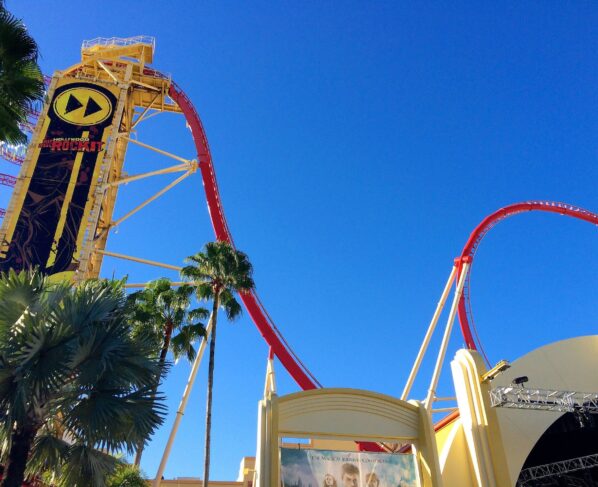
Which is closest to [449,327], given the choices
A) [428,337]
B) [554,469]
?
[428,337]

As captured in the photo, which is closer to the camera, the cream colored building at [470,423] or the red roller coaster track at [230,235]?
the cream colored building at [470,423]

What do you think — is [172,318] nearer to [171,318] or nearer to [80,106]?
[171,318]

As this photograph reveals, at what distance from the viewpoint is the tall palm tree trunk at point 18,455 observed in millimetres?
11227

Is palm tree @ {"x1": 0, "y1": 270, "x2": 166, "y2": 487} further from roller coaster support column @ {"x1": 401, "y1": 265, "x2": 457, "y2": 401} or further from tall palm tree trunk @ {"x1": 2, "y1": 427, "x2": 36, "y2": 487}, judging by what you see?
roller coaster support column @ {"x1": 401, "y1": 265, "x2": 457, "y2": 401}

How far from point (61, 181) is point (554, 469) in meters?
26.1

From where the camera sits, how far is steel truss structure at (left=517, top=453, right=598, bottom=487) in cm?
2397

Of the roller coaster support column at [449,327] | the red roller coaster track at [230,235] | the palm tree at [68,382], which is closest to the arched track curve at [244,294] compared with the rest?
the red roller coaster track at [230,235]

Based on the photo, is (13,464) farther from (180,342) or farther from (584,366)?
(584,366)

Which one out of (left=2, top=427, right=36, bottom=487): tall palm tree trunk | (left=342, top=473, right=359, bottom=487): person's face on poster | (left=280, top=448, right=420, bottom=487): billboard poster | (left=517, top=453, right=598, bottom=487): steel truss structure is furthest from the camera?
(left=517, top=453, right=598, bottom=487): steel truss structure

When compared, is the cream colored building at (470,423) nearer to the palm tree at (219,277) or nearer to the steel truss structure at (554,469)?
the steel truss structure at (554,469)

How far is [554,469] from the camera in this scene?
2494 centimetres

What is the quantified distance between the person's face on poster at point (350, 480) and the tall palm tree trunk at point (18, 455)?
879 cm

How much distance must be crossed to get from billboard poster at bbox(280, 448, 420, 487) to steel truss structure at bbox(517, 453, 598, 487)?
394 inches

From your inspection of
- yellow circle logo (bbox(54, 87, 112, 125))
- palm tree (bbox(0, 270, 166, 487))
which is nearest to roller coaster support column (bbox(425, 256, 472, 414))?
palm tree (bbox(0, 270, 166, 487))
